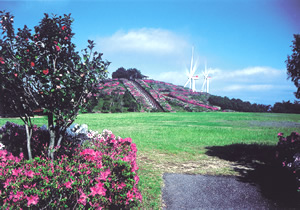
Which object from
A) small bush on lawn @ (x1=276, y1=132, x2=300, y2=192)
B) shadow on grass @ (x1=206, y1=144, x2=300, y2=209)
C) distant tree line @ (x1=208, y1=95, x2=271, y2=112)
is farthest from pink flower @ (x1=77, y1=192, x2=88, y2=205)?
distant tree line @ (x1=208, y1=95, x2=271, y2=112)

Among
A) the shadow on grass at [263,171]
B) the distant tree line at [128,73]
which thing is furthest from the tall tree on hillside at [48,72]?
the distant tree line at [128,73]

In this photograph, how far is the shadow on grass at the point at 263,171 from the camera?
5.37m

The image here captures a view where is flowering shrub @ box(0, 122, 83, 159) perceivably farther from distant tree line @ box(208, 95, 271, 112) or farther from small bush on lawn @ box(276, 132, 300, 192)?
distant tree line @ box(208, 95, 271, 112)

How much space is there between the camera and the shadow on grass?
211 inches

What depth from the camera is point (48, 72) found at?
4652 mm

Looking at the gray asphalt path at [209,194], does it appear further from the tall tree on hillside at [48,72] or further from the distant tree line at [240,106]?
the distant tree line at [240,106]

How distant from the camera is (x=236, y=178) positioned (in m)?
6.53

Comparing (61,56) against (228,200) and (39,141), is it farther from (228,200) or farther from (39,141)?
(228,200)

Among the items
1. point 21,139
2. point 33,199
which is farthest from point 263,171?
point 21,139

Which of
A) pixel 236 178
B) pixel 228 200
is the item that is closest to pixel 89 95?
pixel 228 200

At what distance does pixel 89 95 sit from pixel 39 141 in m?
3.02

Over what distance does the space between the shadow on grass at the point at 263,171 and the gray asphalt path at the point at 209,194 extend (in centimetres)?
39

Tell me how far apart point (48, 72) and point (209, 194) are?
5110mm

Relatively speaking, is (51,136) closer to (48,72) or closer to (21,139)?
(48,72)
